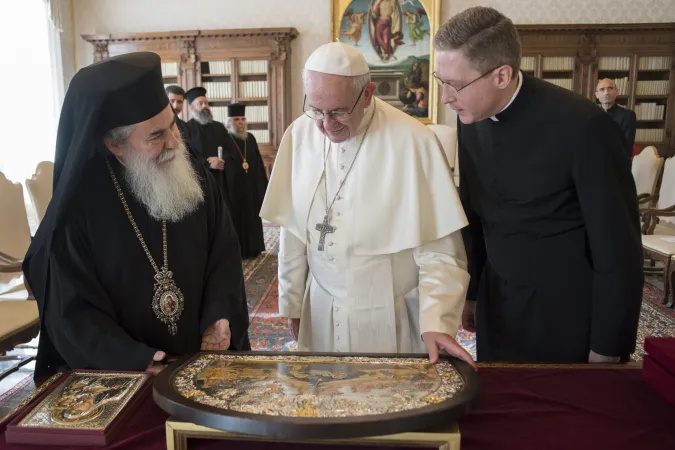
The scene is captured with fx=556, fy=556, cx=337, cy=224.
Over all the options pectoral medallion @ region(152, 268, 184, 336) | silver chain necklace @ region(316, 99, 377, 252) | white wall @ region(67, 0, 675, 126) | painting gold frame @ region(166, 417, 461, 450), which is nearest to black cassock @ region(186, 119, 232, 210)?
white wall @ region(67, 0, 675, 126)

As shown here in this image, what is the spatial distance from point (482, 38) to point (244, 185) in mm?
6085

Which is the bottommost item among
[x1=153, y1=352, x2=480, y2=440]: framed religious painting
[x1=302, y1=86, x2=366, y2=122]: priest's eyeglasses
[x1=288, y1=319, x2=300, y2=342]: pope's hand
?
[x1=288, y1=319, x2=300, y2=342]: pope's hand

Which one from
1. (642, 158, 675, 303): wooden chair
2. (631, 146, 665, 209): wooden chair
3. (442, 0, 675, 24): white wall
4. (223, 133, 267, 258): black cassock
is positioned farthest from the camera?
(442, 0, 675, 24): white wall

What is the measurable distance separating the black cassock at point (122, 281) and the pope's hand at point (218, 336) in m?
0.02

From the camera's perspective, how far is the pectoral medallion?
172cm

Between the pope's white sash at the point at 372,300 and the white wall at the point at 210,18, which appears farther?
the white wall at the point at 210,18

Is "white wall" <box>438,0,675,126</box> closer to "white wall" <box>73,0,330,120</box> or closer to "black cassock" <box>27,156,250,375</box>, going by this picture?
"white wall" <box>73,0,330,120</box>

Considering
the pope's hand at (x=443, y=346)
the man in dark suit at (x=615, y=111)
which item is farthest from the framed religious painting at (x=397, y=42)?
the pope's hand at (x=443, y=346)

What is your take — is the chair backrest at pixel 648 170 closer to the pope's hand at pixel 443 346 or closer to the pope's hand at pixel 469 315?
the pope's hand at pixel 469 315

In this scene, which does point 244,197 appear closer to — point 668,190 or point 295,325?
point 668,190

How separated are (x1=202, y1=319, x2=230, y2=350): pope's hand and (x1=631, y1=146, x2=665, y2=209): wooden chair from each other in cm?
637

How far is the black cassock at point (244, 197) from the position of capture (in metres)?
7.24

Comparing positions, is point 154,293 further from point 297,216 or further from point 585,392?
point 585,392

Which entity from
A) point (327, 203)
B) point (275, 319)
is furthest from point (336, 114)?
point (275, 319)
